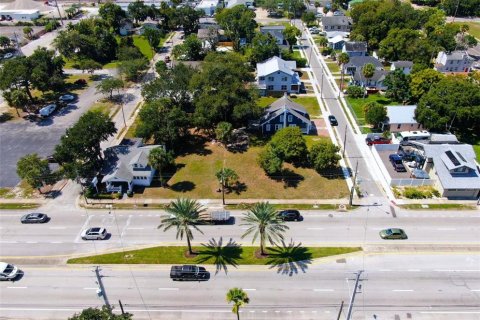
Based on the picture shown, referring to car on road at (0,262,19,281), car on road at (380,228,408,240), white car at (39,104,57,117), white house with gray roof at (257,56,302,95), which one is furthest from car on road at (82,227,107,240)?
white house with gray roof at (257,56,302,95)

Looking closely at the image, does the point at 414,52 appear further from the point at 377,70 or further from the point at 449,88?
the point at 449,88

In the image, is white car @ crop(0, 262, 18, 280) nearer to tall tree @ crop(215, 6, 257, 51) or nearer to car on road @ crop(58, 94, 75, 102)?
car on road @ crop(58, 94, 75, 102)

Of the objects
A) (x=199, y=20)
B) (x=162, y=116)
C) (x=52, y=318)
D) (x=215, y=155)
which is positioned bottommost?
(x=52, y=318)

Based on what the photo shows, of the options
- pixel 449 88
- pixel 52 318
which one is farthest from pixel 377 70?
pixel 52 318

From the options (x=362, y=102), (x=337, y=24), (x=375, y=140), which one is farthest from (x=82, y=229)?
(x=337, y=24)

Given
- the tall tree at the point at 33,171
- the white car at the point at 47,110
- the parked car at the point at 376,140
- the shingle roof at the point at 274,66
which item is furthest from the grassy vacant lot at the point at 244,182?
the white car at the point at 47,110
